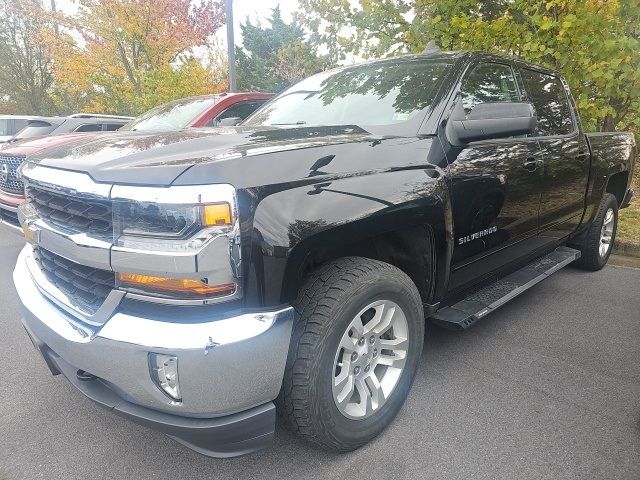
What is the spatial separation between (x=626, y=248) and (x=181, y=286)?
5754mm

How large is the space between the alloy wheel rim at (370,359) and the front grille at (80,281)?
97 centimetres

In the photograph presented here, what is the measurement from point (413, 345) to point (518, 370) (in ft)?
3.15

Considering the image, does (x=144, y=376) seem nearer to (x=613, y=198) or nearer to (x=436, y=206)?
(x=436, y=206)

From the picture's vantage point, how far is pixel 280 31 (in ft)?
98.4

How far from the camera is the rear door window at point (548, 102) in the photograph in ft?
11.4

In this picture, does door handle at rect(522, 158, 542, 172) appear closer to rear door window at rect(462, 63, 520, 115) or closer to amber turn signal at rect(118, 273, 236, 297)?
rear door window at rect(462, 63, 520, 115)

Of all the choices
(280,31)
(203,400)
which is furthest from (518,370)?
(280,31)

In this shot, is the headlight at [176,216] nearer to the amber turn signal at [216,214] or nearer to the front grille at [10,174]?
the amber turn signal at [216,214]

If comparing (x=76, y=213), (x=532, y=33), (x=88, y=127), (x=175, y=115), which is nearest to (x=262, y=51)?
(x=88, y=127)

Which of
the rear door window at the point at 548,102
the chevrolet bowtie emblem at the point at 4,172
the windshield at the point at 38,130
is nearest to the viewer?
the rear door window at the point at 548,102

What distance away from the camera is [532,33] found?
5789mm

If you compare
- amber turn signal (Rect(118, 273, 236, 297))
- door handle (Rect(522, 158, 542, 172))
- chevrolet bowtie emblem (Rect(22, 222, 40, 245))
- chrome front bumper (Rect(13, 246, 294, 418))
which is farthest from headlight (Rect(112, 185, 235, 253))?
door handle (Rect(522, 158, 542, 172))

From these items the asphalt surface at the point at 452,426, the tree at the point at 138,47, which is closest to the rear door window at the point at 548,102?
the asphalt surface at the point at 452,426

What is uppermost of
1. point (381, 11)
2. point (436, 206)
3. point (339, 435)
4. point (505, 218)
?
point (381, 11)
